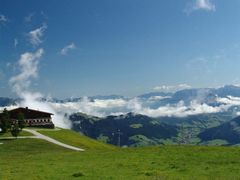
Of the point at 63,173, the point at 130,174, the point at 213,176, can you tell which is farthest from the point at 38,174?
the point at 213,176

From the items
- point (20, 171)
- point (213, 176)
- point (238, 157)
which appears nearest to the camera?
point (213, 176)

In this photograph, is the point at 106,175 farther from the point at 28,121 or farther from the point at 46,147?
the point at 28,121

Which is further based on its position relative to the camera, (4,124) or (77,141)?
(4,124)

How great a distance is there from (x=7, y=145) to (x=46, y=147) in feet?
27.6

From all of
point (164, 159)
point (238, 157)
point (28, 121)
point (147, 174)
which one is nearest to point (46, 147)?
point (164, 159)

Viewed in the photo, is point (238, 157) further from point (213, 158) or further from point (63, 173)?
point (63, 173)

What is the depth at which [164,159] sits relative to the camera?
46250 mm

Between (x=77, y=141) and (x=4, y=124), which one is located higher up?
(x=4, y=124)

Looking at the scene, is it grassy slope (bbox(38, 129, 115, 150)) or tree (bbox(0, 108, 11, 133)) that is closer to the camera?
grassy slope (bbox(38, 129, 115, 150))

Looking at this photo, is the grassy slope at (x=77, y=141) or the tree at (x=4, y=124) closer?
the grassy slope at (x=77, y=141)

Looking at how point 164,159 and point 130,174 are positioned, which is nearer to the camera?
point 130,174

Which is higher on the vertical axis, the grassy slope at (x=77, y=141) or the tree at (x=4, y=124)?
the tree at (x=4, y=124)

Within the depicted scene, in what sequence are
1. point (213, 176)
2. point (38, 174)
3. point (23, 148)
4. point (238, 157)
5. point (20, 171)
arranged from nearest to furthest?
point (213, 176) → point (38, 174) → point (20, 171) → point (238, 157) → point (23, 148)

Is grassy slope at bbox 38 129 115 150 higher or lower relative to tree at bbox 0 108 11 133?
lower
